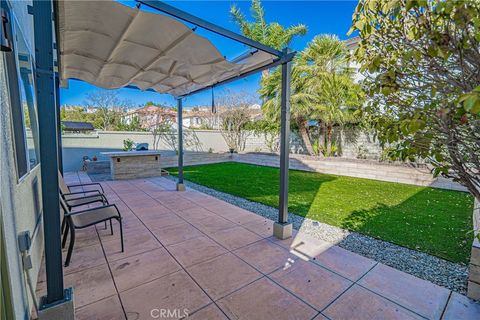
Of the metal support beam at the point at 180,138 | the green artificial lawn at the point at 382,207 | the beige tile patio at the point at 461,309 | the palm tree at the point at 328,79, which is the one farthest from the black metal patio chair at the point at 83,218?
the palm tree at the point at 328,79

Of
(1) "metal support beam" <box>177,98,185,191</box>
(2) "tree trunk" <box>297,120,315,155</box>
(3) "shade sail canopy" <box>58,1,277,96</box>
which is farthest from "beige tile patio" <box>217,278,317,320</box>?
(2) "tree trunk" <box>297,120,315,155</box>

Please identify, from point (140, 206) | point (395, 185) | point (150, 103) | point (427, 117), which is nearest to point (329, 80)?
point (395, 185)

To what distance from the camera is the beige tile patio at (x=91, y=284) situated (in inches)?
92.8

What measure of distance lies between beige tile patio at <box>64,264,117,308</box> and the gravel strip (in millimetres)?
3018

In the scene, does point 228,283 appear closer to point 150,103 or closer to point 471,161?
point 471,161

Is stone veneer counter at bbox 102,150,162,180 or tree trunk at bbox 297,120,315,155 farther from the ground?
tree trunk at bbox 297,120,315,155

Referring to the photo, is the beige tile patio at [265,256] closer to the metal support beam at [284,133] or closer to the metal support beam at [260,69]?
the metal support beam at [284,133]

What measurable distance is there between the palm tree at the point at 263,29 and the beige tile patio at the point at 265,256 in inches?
479

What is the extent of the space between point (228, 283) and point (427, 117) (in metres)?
2.42

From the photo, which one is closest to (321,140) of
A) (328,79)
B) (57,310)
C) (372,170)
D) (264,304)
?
(328,79)

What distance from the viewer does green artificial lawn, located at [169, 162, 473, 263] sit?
3760 mm

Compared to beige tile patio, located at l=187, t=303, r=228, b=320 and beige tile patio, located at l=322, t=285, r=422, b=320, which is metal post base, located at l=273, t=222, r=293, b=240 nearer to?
beige tile patio, located at l=322, t=285, r=422, b=320

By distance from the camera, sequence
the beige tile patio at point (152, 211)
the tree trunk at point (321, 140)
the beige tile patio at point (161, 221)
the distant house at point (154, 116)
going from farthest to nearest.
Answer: the distant house at point (154, 116) < the tree trunk at point (321, 140) < the beige tile patio at point (152, 211) < the beige tile patio at point (161, 221)

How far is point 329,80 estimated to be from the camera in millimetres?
10297
